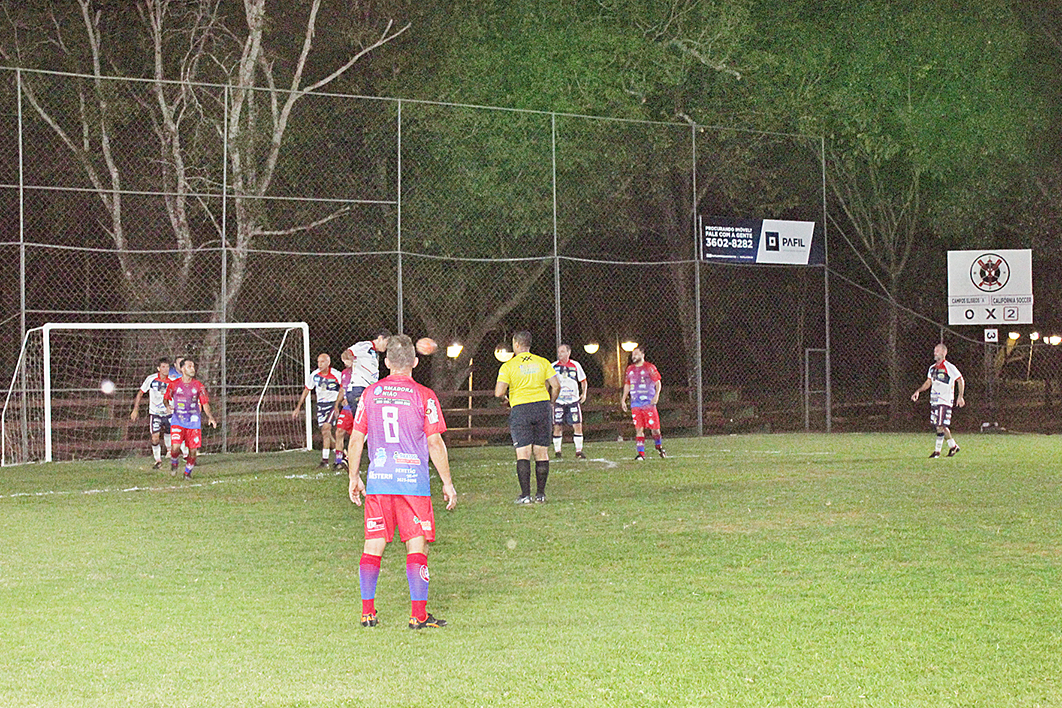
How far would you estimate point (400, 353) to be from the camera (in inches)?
358

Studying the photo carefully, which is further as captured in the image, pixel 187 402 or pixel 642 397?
pixel 642 397

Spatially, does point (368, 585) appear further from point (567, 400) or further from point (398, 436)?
point (567, 400)

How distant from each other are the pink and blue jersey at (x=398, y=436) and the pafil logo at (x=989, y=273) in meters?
26.9

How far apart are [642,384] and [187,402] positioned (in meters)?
7.34

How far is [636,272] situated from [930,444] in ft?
46.5

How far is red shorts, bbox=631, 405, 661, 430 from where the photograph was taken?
22.9 meters

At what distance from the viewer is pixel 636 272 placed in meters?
40.1

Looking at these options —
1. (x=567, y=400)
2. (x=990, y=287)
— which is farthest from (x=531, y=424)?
(x=990, y=287)

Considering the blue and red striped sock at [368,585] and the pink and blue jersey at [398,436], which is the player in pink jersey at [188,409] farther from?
the blue and red striped sock at [368,585]

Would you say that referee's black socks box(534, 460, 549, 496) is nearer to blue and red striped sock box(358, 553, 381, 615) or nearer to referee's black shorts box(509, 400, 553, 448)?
referee's black shorts box(509, 400, 553, 448)

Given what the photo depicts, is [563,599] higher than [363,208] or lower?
lower

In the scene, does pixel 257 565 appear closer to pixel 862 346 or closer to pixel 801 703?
pixel 801 703

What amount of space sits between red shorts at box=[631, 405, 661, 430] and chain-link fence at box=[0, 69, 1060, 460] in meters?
4.16

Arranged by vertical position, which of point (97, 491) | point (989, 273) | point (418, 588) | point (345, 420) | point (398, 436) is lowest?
point (97, 491)
